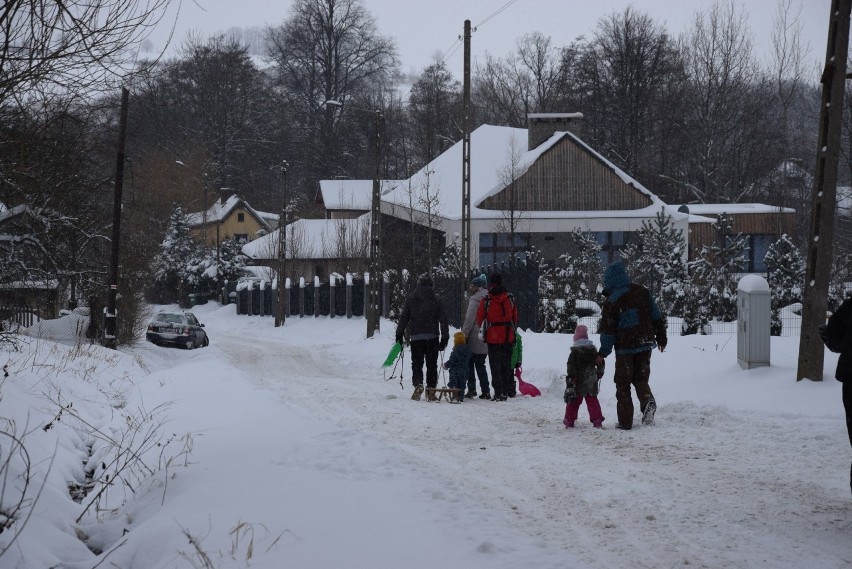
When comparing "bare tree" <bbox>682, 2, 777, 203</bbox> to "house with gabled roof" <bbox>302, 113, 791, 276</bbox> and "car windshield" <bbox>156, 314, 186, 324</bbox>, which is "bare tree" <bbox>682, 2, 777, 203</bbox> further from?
"car windshield" <bbox>156, 314, 186, 324</bbox>

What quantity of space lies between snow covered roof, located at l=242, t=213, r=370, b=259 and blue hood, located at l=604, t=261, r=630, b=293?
3354cm

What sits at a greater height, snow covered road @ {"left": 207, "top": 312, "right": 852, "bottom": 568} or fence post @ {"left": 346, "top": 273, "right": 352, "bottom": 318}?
fence post @ {"left": 346, "top": 273, "right": 352, "bottom": 318}

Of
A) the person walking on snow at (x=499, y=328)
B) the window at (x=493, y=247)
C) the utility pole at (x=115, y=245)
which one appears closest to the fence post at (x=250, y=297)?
the window at (x=493, y=247)

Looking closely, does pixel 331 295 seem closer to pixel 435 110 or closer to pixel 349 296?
pixel 349 296

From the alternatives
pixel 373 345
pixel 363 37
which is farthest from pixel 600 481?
pixel 363 37

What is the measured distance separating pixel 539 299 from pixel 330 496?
19237mm

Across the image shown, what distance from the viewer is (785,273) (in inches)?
1016

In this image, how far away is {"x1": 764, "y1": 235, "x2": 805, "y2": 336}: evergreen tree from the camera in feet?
83.6

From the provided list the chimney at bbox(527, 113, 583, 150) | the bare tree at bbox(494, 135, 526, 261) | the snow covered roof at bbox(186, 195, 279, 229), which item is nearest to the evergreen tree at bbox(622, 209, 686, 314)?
the bare tree at bbox(494, 135, 526, 261)

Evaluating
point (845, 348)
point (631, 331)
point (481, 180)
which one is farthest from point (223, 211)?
point (845, 348)

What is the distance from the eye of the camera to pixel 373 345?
27.1m

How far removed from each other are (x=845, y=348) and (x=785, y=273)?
69.9ft

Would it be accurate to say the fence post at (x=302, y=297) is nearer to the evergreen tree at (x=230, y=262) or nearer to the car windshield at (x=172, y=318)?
the car windshield at (x=172, y=318)

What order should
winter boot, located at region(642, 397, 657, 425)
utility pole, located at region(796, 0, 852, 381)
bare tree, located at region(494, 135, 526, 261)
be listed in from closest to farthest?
winter boot, located at region(642, 397, 657, 425) → utility pole, located at region(796, 0, 852, 381) → bare tree, located at region(494, 135, 526, 261)
